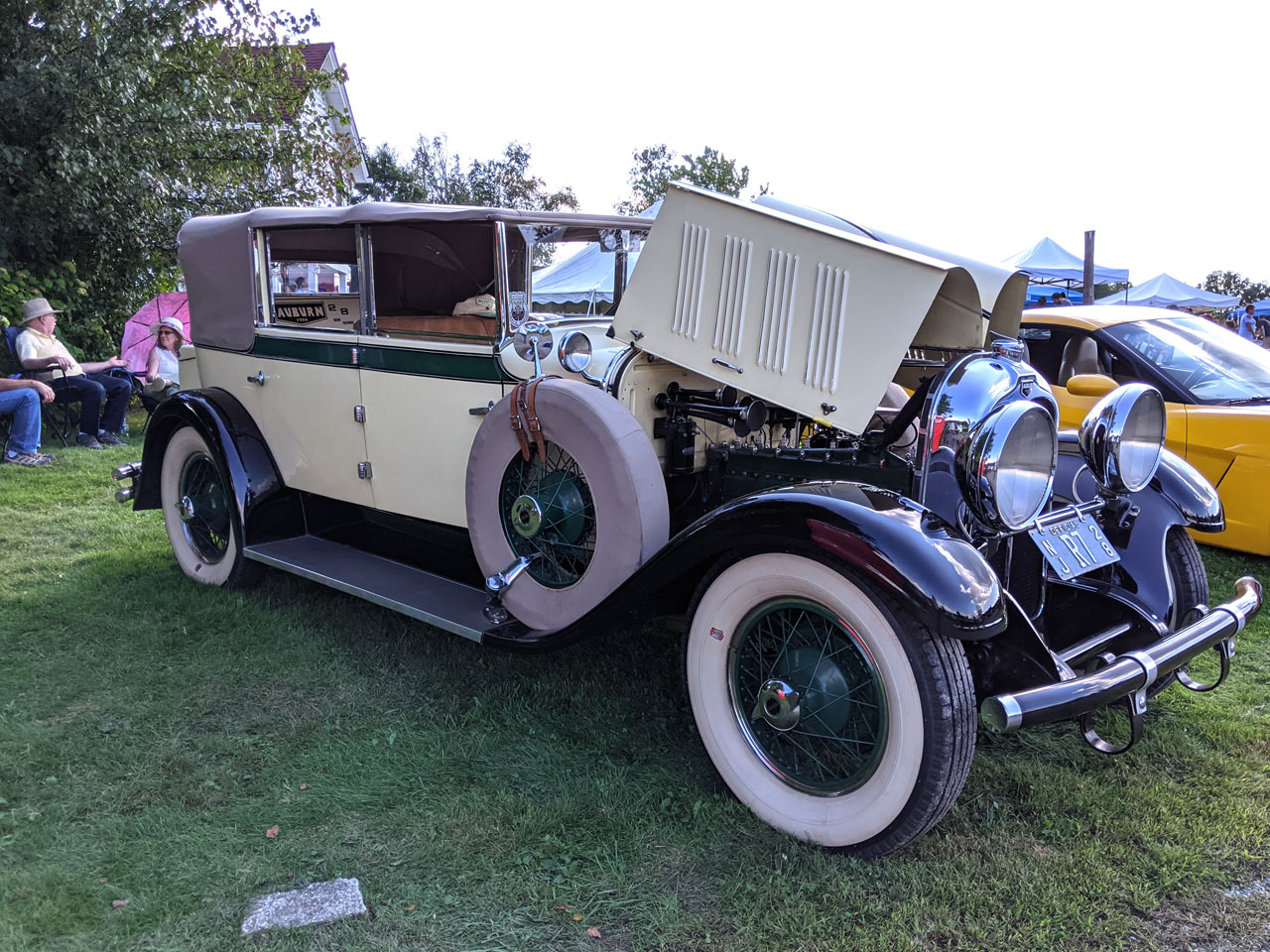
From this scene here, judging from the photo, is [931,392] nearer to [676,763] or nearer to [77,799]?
[676,763]

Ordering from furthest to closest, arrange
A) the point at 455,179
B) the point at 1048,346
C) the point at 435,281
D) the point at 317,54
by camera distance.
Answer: the point at 455,179 < the point at 317,54 < the point at 1048,346 < the point at 435,281

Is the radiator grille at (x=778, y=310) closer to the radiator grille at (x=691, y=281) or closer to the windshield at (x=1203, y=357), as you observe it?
the radiator grille at (x=691, y=281)

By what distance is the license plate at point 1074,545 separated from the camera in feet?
8.63

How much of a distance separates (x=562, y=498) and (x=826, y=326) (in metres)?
1.07

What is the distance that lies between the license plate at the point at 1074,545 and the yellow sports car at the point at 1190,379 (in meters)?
1.93

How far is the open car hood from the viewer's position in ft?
8.16

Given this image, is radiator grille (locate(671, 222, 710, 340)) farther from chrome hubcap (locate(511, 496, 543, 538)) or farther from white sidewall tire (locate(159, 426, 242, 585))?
white sidewall tire (locate(159, 426, 242, 585))

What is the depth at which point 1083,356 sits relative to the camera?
527 cm

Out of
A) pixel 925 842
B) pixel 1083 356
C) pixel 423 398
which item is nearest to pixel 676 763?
pixel 925 842

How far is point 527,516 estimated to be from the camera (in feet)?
10.1

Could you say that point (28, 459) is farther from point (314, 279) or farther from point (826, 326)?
point (826, 326)

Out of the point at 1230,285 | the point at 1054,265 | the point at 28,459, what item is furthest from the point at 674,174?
the point at 1230,285

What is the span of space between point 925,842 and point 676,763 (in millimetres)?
796

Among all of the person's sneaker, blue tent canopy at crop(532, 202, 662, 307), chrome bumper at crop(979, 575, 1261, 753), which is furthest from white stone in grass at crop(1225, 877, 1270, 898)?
the person's sneaker
